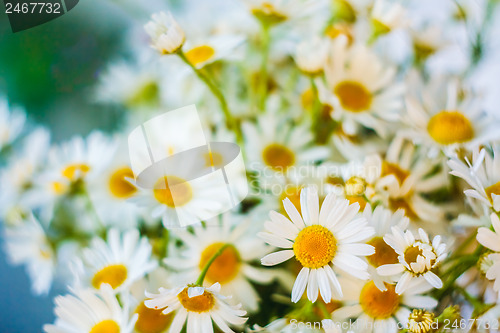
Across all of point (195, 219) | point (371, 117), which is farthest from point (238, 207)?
point (371, 117)

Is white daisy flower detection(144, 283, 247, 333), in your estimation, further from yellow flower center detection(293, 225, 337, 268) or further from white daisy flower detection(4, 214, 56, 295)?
white daisy flower detection(4, 214, 56, 295)

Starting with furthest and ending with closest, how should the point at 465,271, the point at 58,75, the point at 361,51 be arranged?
the point at 58,75 < the point at 361,51 < the point at 465,271

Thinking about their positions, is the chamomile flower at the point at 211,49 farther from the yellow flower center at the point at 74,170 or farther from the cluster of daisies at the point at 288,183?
the yellow flower center at the point at 74,170

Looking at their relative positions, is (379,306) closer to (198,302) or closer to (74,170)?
(198,302)

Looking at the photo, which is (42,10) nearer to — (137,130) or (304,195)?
(137,130)

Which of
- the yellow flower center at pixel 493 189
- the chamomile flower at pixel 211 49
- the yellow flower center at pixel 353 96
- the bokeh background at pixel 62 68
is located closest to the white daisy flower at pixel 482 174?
the yellow flower center at pixel 493 189
